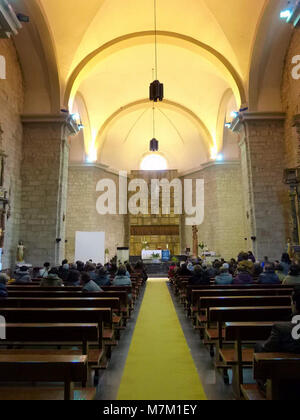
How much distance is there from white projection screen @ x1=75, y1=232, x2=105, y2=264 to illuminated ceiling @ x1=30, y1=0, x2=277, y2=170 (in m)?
4.93

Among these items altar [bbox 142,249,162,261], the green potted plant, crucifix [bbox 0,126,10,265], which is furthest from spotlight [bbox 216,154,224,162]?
crucifix [bbox 0,126,10,265]

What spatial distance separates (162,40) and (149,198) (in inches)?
437

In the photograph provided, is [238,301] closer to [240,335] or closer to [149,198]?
[240,335]

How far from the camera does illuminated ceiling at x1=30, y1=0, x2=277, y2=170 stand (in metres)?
10.2

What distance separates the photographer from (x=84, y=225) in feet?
54.2

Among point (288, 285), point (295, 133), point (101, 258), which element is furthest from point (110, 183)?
point (288, 285)

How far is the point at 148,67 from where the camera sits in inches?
560

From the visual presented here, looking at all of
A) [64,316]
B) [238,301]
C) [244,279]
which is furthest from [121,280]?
[64,316]

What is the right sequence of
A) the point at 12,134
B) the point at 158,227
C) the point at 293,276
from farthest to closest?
the point at 158,227
the point at 12,134
the point at 293,276

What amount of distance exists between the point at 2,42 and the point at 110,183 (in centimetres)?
1042

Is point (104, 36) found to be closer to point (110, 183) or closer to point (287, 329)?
point (110, 183)

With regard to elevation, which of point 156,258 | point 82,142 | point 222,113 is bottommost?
point 156,258

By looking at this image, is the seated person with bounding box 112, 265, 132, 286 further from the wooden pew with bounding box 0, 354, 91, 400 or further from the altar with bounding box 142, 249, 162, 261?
the altar with bounding box 142, 249, 162, 261

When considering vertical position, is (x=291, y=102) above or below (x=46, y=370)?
above
